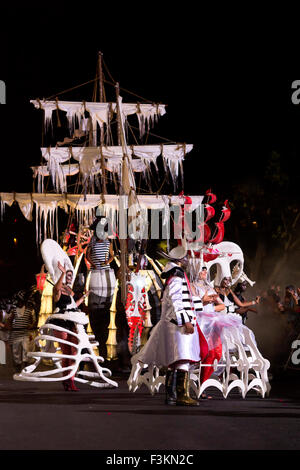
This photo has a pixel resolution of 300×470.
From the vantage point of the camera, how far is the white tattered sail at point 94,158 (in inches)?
901

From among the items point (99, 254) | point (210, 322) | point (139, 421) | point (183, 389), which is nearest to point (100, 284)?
point (99, 254)

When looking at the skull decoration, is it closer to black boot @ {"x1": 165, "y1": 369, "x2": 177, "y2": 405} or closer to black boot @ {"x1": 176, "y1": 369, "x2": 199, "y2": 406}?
black boot @ {"x1": 165, "y1": 369, "x2": 177, "y2": 405}

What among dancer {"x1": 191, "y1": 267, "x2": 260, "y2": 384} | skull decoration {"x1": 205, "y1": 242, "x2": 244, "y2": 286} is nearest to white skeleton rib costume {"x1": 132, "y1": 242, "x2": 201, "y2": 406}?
dancer {"x1": 191, "y1": 267, "x2": 260, "y2": 384}

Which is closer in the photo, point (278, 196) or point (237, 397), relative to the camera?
point (237, 397)

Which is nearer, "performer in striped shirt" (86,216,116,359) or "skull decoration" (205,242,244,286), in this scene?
"skull decoration" (205,242,244,286)

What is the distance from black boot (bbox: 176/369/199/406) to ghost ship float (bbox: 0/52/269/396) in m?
0.74

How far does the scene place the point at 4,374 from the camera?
1527cm

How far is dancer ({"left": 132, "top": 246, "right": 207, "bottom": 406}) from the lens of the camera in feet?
32.3

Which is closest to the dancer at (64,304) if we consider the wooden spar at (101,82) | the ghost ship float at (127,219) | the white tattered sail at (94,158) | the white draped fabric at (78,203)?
the ghost ship float at (127,219)

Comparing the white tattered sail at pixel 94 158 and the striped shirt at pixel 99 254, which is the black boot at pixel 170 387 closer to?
the striped shirt at pixel 99 254

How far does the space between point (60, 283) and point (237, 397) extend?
2986mm

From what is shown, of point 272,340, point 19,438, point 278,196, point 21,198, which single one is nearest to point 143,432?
point 19,438
